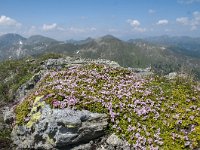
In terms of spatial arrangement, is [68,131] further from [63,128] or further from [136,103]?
[136,103]

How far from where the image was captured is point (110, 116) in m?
14.3

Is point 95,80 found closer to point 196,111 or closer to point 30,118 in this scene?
point 30,118

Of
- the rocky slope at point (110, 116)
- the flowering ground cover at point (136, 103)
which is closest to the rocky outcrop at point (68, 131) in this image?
the rocky slope at point (110, 116)

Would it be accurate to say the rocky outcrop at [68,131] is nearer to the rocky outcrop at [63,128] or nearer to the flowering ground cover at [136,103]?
the rocky outcrop at [63,128]

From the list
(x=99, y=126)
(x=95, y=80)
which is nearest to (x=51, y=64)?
(x=95, y=80)

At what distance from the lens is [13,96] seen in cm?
2566

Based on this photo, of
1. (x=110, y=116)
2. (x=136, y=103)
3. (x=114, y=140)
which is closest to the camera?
(x=114, y=140)

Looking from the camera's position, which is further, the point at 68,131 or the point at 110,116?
the point at 110,116

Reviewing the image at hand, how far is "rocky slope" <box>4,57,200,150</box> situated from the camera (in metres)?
13.1

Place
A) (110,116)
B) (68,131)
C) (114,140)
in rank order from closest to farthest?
(114,140)
(68,131)
(110,116)

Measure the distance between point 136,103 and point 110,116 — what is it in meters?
1.62

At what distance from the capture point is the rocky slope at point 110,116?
13.1m

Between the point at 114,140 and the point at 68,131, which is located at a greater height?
the point at 68,131

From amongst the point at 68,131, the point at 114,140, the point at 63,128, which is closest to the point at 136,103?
the point at 114,140
